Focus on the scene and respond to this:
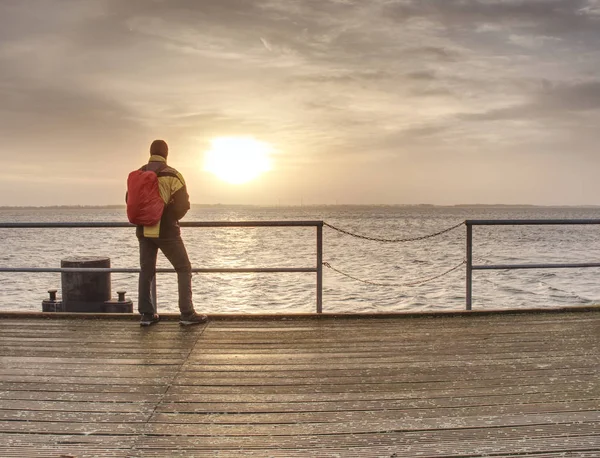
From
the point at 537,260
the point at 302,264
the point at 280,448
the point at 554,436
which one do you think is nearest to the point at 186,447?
the point at 280,448

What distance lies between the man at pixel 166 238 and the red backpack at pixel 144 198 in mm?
73

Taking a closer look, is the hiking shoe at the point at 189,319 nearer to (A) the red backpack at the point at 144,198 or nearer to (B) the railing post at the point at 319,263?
(A) the red backpack at the point at 144,198

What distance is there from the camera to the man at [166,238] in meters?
5.50

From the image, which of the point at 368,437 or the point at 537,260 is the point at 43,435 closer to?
the point at 368,437

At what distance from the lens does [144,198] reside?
5.37 metres

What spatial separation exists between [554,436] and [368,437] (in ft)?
3.43

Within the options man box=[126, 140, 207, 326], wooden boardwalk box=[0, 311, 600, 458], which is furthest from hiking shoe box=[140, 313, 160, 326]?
wooden boardwalk box=[0, 311, 600, 458]

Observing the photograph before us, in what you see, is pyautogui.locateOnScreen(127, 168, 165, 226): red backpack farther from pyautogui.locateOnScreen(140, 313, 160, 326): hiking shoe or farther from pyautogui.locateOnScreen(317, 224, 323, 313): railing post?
pyautogui.locateOnScreen(317, 224, 323, 313): railing post

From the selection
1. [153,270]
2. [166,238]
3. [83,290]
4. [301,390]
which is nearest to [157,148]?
[166,238]

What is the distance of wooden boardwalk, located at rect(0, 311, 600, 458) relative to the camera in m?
3.00

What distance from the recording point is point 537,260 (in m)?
32.5

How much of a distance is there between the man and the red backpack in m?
0.07

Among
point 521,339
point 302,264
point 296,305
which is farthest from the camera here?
point 302,264

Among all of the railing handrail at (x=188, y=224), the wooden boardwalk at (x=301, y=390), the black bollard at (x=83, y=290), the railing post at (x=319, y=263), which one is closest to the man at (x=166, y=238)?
the wooden boardwalk at (x=301, y=390)
